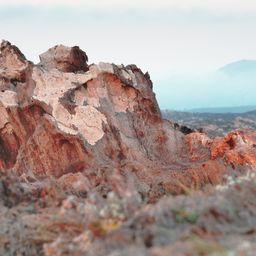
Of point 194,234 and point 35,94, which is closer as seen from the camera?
point 194,234

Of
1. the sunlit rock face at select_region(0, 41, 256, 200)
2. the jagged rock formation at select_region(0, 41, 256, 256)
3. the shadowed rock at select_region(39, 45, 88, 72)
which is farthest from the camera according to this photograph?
the shadowed rock at select_region(39, 45, 88, 72)

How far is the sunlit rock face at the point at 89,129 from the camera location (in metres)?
17.3

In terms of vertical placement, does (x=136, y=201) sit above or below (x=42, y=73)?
below

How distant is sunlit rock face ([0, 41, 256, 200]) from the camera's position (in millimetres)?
17281

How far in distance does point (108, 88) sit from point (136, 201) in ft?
41.2

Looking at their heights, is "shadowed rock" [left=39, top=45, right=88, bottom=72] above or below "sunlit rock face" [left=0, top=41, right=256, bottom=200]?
above

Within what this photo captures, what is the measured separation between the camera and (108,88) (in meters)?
19.0

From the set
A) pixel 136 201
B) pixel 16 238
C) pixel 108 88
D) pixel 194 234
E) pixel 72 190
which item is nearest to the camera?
pixel 194 234

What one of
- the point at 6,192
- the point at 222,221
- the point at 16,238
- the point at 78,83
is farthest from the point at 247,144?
the point at 222,221

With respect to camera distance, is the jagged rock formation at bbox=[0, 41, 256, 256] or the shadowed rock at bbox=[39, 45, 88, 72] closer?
the jagged rock formation at bbox=[0, 41, 256, 256]

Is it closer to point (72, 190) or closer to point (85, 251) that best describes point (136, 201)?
point (85, 251)

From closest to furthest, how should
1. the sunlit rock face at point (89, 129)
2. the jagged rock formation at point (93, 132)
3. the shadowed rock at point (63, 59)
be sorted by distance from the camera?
1. the jagged rock formation at point (93, 132)
2. the sunlit rock face at point (89, 129)
3. the shadowed rock at point (63, 59)

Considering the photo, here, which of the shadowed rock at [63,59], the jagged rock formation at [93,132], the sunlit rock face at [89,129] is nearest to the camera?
the jagged rock formation at [93,132]

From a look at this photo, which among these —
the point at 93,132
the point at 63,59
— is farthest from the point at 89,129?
the point at 63,59
